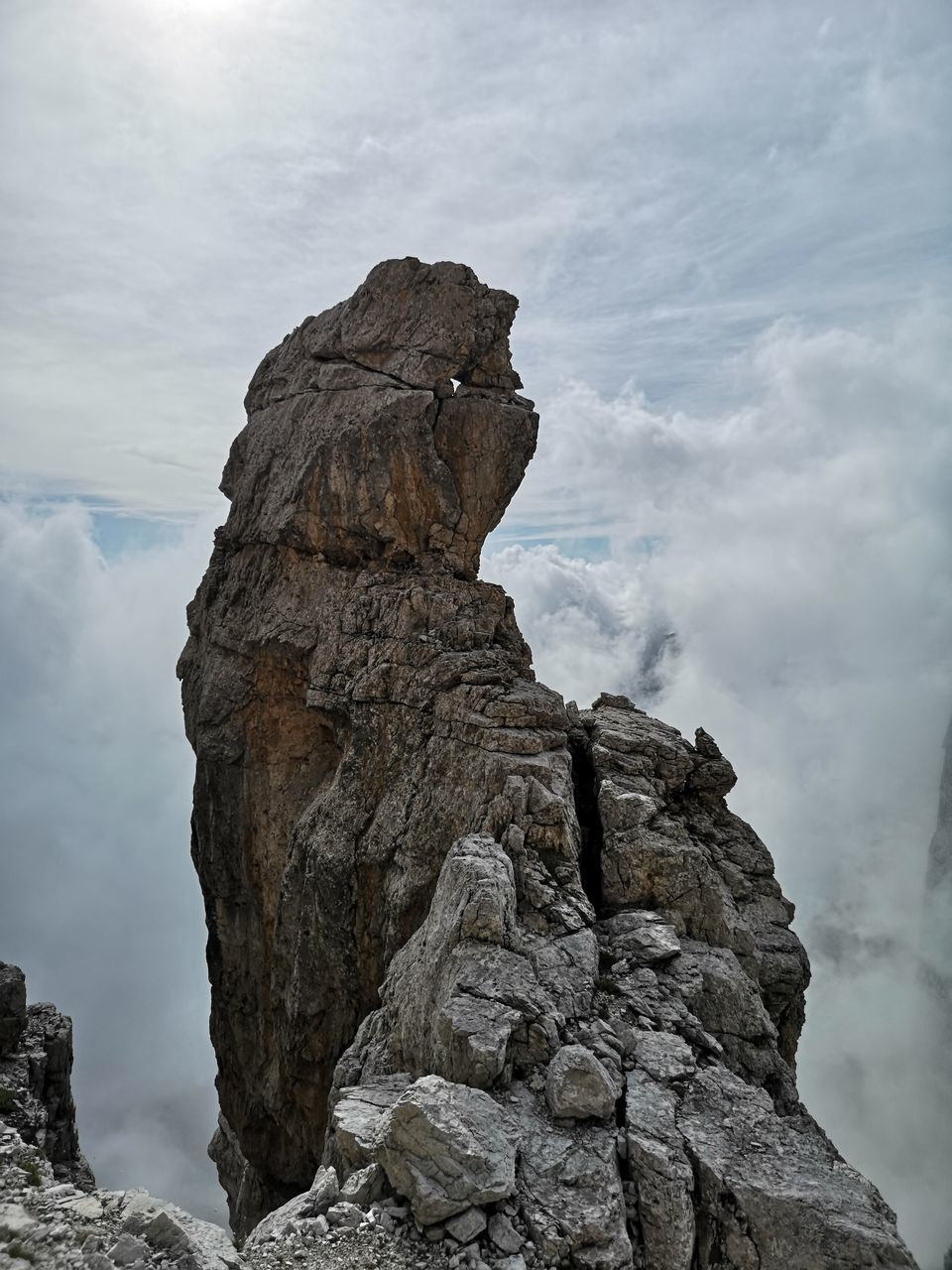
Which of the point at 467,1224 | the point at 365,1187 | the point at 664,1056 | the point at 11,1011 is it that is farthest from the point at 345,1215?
the point at 11,1011

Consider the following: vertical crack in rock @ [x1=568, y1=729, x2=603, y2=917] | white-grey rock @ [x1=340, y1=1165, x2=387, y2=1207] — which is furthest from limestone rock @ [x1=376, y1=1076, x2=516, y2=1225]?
vertical crack in rock @ [x1=568, y1=729, x2=603, y2=917]

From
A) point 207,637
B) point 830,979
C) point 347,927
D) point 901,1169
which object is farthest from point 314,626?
point 830,979

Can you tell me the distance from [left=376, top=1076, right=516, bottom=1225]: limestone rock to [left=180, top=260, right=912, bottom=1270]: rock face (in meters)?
0.05

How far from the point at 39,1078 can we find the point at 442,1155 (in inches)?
877

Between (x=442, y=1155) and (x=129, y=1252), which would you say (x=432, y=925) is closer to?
(x=442, y=1155)

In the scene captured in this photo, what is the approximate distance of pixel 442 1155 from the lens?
1250 cm

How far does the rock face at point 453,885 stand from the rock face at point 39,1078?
300 inches

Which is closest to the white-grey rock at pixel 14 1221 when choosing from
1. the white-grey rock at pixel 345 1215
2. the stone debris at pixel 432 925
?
the stone debris at pixel 432 925

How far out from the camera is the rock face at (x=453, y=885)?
1295 centimetres

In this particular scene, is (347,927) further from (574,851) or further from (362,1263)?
(362,1263)

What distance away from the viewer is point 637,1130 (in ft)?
46.2

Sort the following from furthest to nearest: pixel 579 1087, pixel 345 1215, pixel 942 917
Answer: pixel 942 917 → pixel 579 1087 → pixel 345 1215

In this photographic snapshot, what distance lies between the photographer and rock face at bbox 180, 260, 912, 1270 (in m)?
13.0

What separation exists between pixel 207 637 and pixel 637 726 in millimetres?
20852
